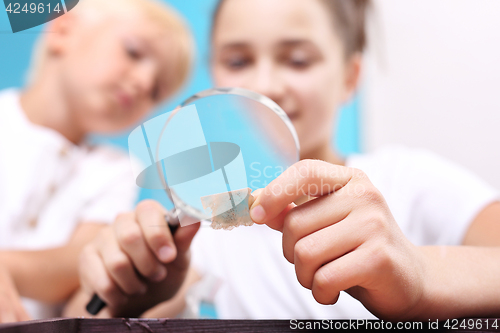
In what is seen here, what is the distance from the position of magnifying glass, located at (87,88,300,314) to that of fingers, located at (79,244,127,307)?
0.60 feet

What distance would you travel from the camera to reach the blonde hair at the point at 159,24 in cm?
57

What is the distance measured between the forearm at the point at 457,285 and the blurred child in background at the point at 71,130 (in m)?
0.38

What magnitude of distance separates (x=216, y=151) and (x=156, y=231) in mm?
152

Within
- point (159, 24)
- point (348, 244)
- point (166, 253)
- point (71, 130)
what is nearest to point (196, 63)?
point (159, 24)

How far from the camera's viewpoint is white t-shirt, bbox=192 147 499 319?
603 millimetres

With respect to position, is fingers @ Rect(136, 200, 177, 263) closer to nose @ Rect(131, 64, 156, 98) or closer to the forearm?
nose @ Rect(131, 64, 156, 98)

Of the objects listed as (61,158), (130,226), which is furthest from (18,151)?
(130,226)

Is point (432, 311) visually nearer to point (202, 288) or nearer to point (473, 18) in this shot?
point (202, 288)

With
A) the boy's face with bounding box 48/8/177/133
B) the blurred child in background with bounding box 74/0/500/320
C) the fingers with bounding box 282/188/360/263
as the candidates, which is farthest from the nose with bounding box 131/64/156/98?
the fingers with bounding box 282/188/360/263

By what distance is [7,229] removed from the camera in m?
0.72

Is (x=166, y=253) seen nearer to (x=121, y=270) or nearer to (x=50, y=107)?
(x=121, y=270)

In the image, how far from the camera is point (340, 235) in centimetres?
30

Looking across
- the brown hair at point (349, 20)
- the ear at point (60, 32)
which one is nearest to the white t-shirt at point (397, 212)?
the brown hair at point (349, 20)

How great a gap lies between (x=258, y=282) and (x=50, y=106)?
580 mm
